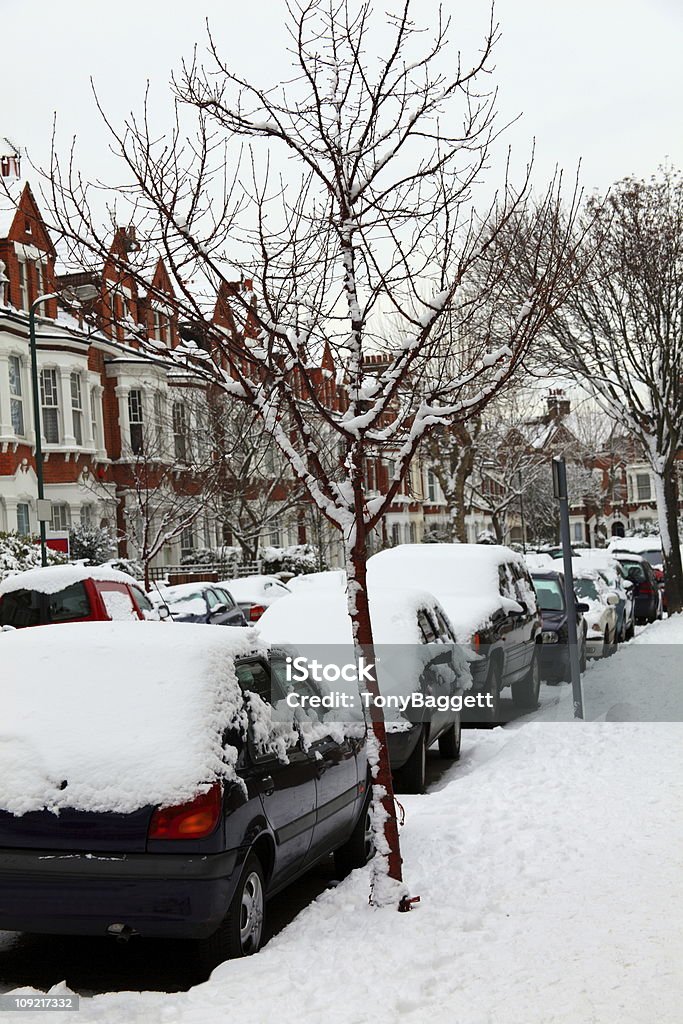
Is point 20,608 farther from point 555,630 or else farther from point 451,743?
point 555,630

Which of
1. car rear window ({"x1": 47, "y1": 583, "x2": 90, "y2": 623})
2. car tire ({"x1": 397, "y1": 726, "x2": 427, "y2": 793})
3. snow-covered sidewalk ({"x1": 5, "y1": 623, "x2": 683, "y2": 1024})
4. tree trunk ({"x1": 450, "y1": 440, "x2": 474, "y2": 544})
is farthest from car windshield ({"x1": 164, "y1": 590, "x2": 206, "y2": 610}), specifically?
snow-covered sidewalk ({"x1": 5, "y1": 623, "x2": 683, "y2": 1024})

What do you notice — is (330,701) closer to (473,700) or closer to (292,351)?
(292,351)

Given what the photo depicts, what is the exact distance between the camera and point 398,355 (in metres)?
6.75

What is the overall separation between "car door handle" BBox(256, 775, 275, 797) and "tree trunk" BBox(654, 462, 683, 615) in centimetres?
2584

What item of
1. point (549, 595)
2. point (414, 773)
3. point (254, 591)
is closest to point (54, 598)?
point (414, 773)

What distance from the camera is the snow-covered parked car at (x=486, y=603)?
45.9 ft

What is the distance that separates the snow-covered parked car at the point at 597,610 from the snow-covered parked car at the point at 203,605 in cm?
622

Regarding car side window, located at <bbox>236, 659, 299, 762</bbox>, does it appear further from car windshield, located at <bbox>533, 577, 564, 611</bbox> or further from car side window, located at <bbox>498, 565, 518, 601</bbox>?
car windshield, located at <bbox>533, 577, 564, 611</bbox>

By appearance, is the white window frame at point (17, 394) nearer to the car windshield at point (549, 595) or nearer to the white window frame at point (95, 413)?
the white window frame at point (95, 413)

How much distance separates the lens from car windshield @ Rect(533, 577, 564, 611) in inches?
799

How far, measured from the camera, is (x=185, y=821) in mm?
5699

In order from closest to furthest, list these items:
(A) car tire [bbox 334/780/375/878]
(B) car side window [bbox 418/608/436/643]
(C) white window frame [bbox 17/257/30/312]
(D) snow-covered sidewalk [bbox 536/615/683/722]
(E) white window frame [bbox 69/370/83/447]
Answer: (A) car tire [bbox 334/780/375/878], (B) car side window [bbox 418/608/436/643], (D) snow-covered sidewalk [bbox 536/615/683/722], (C) white window frame [bbox 17/257/30/312], (E) white window frame [bbox 69/370/83/447]

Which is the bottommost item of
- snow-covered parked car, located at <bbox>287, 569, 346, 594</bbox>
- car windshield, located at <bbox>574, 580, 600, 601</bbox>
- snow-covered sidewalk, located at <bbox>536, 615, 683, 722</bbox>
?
snow-covered sidewalk, located at <bbox>536, 615, 683, 722</bbox>

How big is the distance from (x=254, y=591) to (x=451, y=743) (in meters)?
16.4
